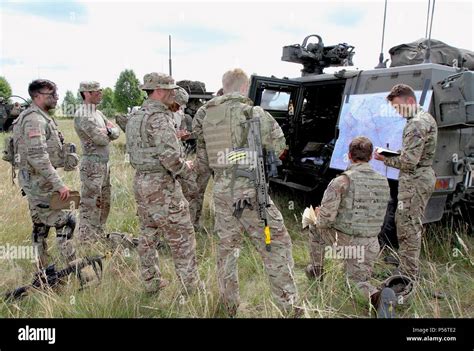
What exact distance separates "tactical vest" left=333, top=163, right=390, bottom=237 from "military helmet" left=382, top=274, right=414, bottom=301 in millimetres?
368

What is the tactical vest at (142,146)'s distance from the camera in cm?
324

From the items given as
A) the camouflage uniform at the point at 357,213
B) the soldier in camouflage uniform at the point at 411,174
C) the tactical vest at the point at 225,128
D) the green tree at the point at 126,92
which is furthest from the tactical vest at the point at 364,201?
the green tree at the point at 126,92

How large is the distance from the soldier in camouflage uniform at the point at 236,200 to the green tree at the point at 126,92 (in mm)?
40608

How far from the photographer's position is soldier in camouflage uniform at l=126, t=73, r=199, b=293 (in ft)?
10.6

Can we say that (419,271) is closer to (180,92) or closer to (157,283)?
(157,283)

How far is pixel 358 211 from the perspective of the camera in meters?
3.22

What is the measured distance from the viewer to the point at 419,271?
3941mm

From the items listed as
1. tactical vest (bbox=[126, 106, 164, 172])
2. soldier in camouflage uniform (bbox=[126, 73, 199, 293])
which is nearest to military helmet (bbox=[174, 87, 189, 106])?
soldier in camouflage uniform (bbox=[126, 73, 199, 293])

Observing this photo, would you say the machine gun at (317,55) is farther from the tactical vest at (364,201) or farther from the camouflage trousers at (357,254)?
the camouflage trousers at (357,254)

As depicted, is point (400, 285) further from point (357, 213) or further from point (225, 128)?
point (225, 128)

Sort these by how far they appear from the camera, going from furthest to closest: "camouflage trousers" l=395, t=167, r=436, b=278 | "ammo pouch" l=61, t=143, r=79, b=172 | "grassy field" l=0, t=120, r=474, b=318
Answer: "ammo pouch" l=61, t=143, r=79, b=172, "camouflage trousers" l=395, t=167, r=436, b=278, "grassy field" l=0, t=120, r=474, b=318

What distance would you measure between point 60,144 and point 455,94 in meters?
3.69

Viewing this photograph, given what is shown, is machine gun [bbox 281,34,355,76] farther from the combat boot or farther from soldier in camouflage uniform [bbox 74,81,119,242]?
the combat boot

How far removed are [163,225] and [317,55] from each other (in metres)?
4.03
